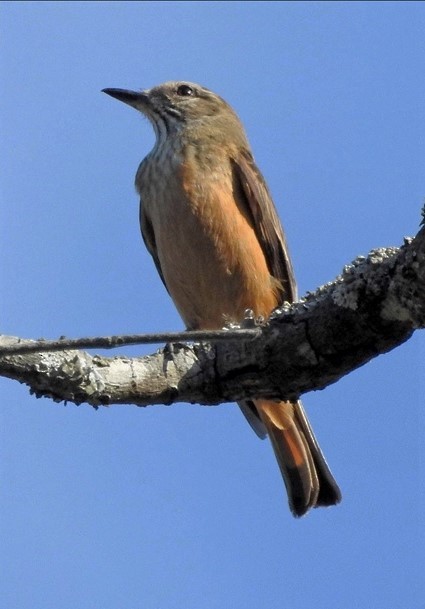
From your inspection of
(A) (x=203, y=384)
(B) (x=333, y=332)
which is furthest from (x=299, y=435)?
(B) (x=333, y=332)

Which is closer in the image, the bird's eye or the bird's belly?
the bird's belly

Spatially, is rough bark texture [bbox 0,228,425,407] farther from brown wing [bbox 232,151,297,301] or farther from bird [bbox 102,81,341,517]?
brown wing [bbox 232,151,297,301]

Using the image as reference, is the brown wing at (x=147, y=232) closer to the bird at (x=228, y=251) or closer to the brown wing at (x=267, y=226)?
the bird at (x=228, y=251)

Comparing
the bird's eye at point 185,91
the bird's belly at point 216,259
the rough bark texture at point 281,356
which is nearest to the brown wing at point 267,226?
the bird's belly at point 216,259

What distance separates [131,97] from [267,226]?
2.04 metres

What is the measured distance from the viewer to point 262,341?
4.25m

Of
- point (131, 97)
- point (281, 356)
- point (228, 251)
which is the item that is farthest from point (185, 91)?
point (281, 356)

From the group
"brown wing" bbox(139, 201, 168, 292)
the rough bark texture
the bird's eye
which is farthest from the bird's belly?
the bird's eye

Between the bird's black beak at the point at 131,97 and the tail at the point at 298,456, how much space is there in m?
2.90

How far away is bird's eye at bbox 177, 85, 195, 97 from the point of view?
7.75 metres

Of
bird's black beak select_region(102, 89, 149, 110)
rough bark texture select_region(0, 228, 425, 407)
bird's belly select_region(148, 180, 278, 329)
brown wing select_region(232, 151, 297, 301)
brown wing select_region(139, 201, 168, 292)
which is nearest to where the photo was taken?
rough bark texture select_region(0, 228, 425, 407)

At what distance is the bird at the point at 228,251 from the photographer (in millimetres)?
6168

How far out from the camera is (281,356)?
4.22 meters

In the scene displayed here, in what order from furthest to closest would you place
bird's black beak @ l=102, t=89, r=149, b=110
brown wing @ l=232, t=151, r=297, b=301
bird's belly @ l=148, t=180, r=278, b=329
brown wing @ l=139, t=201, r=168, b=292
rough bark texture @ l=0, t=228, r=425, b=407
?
1. bird's black beak @ l=102, t=89, r=149, b=110
2. brown wing @ l=139, t=201, r=168, b=292
3. brown wing @ l=232, t=151, r=297, b=301
4. bird's belly @ l=148, t=180, r=278, b=329
5. rough bark texture @ l=0, t=228, r=425, b=407
